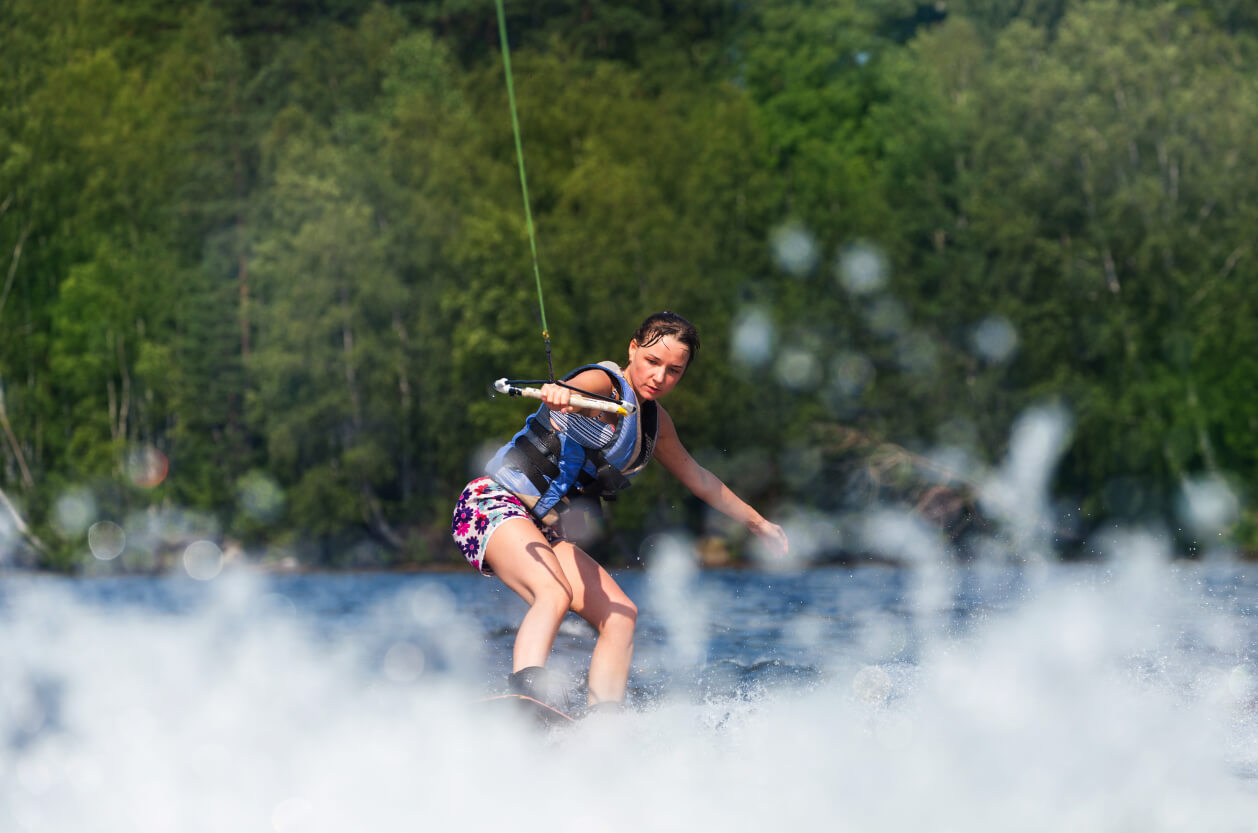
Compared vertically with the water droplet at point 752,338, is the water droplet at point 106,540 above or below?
below

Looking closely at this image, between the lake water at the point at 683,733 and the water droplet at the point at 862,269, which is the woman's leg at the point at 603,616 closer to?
the lake water at the point at 683,733

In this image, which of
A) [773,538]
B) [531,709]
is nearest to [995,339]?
[773,538]

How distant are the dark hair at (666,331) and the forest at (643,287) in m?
22.1

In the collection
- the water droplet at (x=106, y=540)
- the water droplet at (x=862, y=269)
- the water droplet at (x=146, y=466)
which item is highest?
the water droplet at (x=862, y=269)

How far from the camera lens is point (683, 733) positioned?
14.4 feet

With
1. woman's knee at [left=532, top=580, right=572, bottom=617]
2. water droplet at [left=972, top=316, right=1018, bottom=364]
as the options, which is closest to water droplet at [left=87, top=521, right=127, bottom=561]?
water droplet at [left=972, top=316, right=1018, bottom=364]

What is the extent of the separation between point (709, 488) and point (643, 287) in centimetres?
2402

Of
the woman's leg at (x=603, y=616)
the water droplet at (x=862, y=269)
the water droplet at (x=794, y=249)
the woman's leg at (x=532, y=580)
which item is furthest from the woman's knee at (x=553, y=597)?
the water droplet at (x=794, y=249)

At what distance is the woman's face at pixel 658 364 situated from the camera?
4512 mm

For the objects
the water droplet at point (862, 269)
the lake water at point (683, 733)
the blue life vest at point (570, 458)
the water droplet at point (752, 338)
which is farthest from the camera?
the water droplet at point (862, 269)

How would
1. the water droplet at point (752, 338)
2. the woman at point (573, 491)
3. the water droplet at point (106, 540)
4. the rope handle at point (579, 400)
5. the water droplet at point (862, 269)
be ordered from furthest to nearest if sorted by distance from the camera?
the water droplet at point (862, 269), the water droplet at point (752, 338), the water droplet at point (106, 540), the woman at point (573, 491), the rope handle at point (579, 400)

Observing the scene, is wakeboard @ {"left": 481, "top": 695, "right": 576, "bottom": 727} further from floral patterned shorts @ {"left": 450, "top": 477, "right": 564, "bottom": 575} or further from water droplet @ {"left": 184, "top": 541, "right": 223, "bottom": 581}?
water droplet @ {"left": 184, "top": 541, "right": 223, "bottom": 581}

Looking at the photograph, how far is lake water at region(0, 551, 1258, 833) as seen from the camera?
3.35 m

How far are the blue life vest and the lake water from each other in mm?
734
